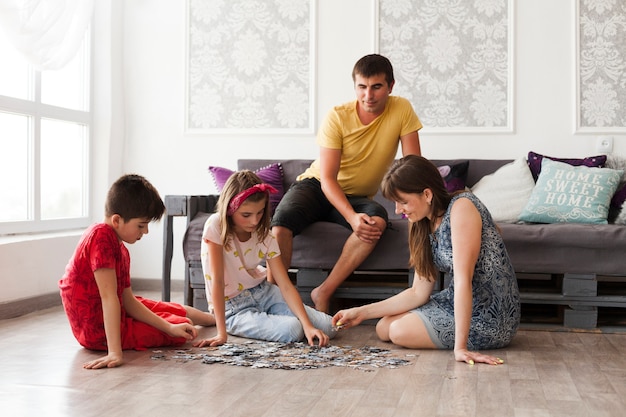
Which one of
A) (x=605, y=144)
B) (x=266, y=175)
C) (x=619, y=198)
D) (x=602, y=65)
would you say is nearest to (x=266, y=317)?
(x=266, y=175)

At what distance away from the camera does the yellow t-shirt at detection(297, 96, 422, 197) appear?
3965 mm

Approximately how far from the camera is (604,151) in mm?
4723

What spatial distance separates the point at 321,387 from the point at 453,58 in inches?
111

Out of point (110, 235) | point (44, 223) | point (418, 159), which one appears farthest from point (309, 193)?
point (44, 223)

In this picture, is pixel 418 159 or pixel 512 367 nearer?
pixel 512 367

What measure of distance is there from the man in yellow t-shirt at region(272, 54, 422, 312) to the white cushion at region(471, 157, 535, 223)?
2.15ft

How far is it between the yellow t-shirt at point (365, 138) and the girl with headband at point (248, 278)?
2.17 feet

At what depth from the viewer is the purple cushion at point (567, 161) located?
443cm

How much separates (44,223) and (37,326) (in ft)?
3.48

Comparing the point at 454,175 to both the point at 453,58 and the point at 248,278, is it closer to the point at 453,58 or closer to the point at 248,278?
the point at 453,58

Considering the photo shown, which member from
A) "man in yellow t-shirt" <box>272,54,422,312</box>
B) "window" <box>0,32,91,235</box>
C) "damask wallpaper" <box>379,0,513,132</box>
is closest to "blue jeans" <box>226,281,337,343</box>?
"man in yellow t-shirt" <box>272,54,422,312</box>

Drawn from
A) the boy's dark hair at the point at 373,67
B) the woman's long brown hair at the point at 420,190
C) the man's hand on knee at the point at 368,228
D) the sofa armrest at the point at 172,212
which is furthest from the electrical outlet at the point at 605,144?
the sofa armrest at the point at 172,212

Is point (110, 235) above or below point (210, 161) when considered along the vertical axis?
below

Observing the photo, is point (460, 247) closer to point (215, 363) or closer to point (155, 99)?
point (215, 363)
